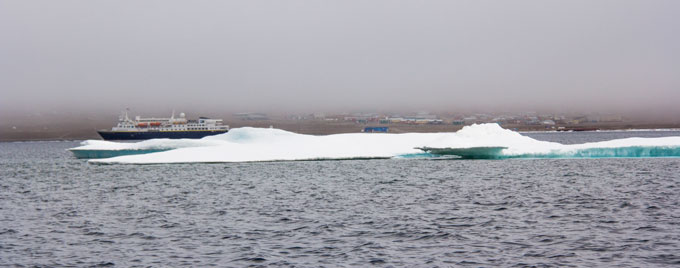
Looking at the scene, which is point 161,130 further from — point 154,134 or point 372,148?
point 372,148

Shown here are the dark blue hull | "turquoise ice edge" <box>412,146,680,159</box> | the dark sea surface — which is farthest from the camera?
the dark blue hull

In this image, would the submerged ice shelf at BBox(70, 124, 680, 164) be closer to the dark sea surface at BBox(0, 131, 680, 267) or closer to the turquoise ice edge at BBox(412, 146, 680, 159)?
the turquoise ice edge at BBox(412, 146, 680, 159)

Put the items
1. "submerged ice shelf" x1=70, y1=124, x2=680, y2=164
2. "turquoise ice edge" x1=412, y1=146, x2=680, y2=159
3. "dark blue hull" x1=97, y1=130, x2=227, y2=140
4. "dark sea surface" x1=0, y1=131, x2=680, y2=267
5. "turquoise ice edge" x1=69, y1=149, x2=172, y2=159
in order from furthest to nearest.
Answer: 1. "dark blue hull" x1=97, y1=130, x2=227, y2=140
2. "turquoise ice edge" x1=69, y1=149, x2=172, y2=159
3. "submerged ice shelf" x1=70, y1=124, x2=680, y2=164
4. "turquoise ice edge" x1=412, y1=146, x2=680, y2=159
5. "dark sea surface" x1=0, y1=131, x2=680, y2=267

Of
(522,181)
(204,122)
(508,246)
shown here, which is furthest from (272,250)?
(204,122)

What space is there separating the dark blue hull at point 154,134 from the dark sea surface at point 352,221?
124 m

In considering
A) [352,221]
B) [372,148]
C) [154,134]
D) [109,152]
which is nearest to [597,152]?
[372,148]

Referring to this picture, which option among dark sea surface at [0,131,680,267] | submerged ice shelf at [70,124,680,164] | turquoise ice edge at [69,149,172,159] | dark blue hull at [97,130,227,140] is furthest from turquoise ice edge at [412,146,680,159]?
dark blue hull at [97,130,227,140]

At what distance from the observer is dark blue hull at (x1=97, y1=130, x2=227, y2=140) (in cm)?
15788

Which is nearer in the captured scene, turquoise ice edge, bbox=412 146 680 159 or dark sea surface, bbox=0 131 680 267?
dark sea surface, bbox=0 131 680 267

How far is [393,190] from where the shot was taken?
27797 millimetres

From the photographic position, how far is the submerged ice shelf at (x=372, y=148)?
42.5 m

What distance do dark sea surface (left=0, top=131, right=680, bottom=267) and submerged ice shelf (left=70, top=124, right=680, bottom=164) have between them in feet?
25.1

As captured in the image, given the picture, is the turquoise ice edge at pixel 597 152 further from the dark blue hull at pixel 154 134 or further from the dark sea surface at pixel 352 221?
the dark blue hull at pixel 154 134

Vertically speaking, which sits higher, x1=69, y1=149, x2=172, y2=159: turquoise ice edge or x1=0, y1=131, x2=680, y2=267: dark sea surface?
x1=69, y1=149, x2=172, y2=159: turquoise ice edge
